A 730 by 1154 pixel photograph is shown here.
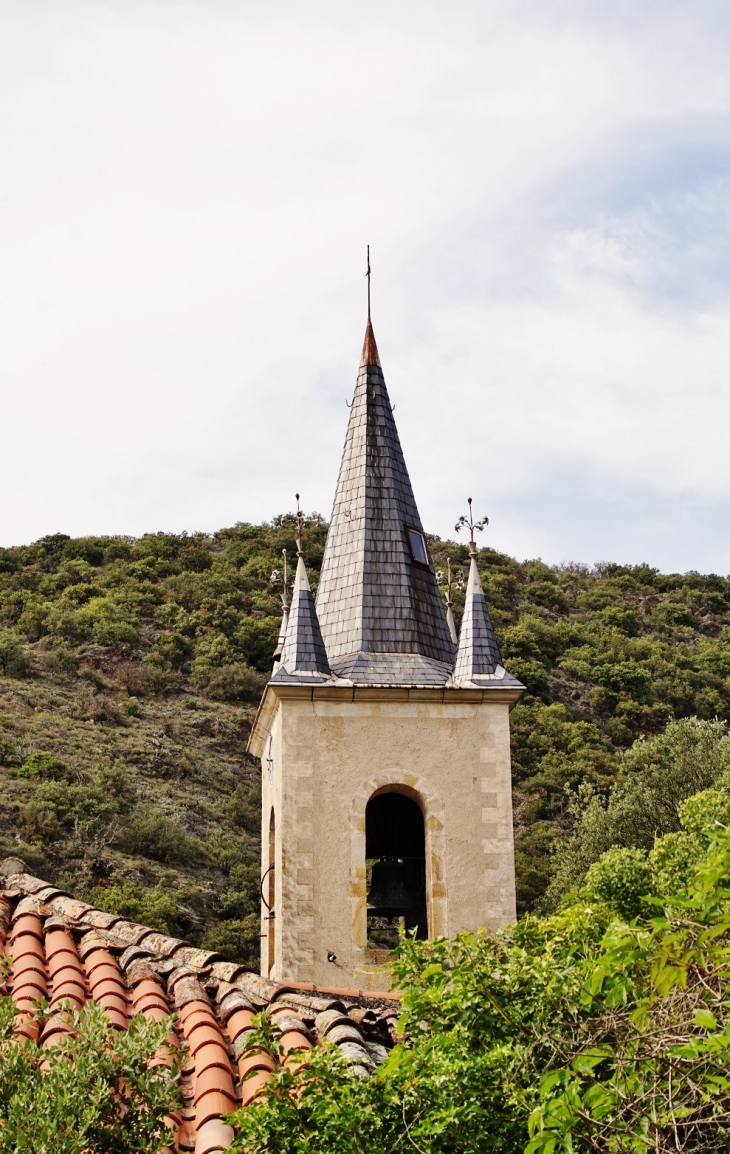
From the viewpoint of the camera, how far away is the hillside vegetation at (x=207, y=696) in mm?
27891

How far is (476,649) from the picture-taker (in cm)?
Answer: 1372

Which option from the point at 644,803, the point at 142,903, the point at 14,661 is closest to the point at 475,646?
the point at 142,903

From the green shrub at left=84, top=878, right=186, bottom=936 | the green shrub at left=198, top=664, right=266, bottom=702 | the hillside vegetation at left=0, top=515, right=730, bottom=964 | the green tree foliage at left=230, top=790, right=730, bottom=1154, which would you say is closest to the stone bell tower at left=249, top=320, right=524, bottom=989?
the green tree foliage at left=230, top=790, right=730, bottom=1154

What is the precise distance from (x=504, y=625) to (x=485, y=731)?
27.4 metres

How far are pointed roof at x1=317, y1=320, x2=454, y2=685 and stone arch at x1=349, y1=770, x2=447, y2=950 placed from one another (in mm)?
972

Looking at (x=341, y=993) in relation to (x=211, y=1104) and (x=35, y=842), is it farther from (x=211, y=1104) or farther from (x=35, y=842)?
(x=35, y=842)

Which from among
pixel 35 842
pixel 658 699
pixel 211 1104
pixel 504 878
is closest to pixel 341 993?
pixel 504 878

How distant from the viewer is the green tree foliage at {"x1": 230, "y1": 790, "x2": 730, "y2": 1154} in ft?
16.9

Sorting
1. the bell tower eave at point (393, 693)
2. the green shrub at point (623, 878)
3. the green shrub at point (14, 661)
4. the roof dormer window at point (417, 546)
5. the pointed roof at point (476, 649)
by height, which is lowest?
the green shrub at point (623, 878)

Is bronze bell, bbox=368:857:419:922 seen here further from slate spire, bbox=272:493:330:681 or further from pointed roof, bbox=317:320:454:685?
slate spire, bbox=272:493:330:681

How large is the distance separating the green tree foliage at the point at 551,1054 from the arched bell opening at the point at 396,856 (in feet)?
19.1

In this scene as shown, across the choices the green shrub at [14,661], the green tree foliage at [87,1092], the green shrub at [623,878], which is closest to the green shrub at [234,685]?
the green shrub at [14,661]

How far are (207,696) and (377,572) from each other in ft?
75.9

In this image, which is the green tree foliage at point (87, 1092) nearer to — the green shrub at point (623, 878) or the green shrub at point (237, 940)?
the green shrub at point (623, 878)
